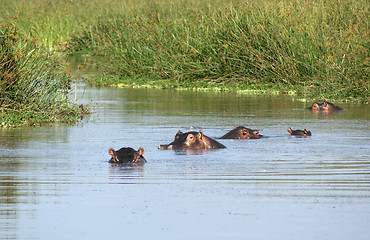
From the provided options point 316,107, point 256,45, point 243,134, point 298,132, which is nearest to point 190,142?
point 243,134

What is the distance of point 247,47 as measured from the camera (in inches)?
784

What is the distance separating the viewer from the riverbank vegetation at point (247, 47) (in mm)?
17875

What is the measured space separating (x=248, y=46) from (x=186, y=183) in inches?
477

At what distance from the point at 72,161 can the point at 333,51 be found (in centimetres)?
962

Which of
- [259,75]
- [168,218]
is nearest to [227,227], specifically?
[168,218]

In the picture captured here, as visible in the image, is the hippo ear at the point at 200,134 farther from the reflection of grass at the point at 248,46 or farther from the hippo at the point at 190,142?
the reflection of grass at the point at 248,46

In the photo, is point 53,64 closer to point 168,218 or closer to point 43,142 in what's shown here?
point 43,142

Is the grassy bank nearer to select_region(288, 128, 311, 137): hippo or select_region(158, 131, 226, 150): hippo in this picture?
select_region(158, 131, 226, 150): hippo

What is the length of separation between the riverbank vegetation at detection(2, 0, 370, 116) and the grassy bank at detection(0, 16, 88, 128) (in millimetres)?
3303

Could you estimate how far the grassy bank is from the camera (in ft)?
42.8

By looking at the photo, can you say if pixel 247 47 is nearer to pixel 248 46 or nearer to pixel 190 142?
pixel 248 46

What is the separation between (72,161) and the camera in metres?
9.64

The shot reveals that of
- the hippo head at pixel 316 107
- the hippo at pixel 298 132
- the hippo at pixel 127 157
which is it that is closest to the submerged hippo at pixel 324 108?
the hippo head at pixel 316 107

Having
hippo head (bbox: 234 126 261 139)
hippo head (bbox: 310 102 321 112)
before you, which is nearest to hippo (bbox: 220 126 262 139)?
hippo head (bbox: 234 126 261 139)
